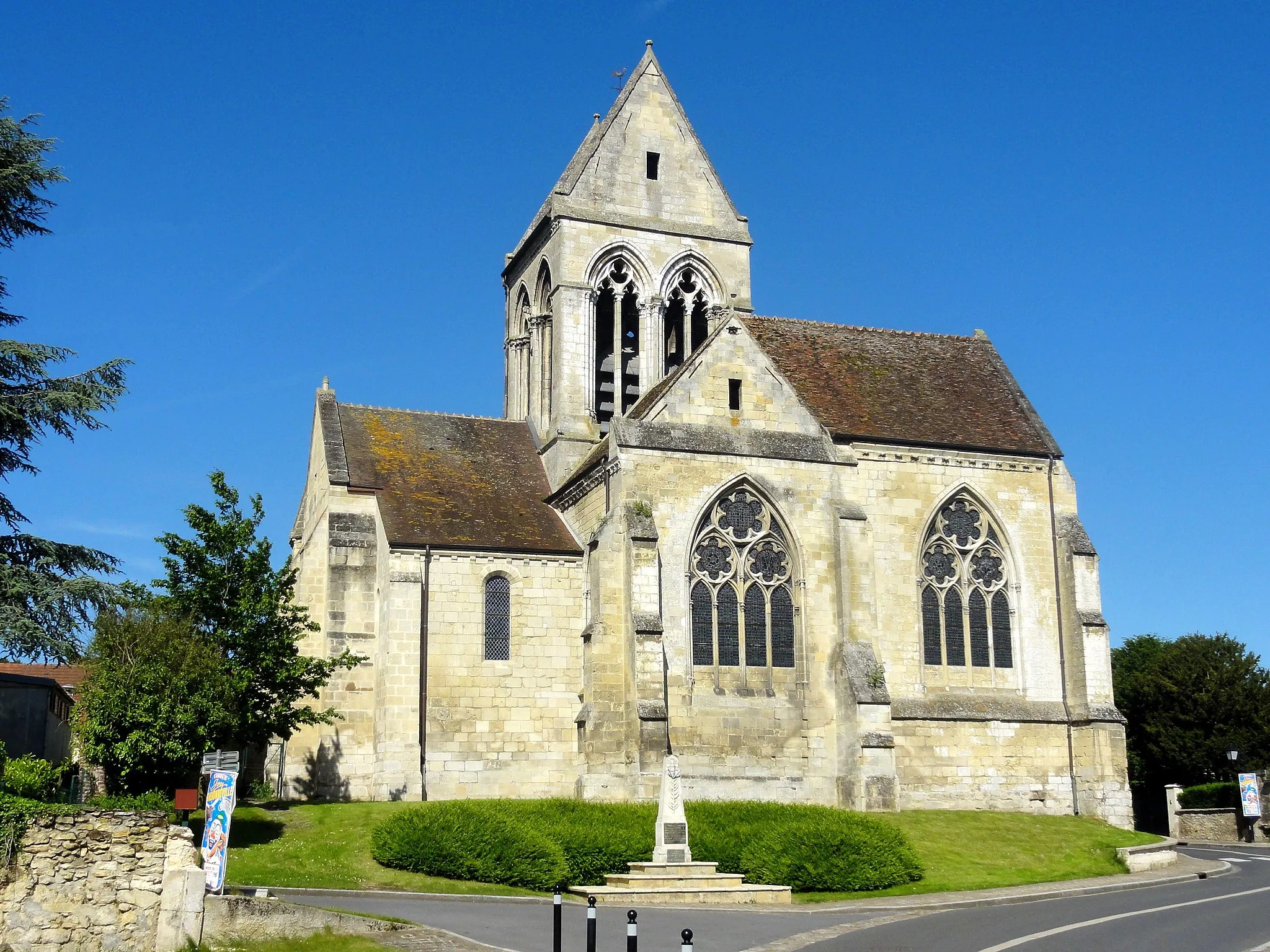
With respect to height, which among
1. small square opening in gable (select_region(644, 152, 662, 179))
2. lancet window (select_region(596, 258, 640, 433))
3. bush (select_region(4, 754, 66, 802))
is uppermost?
small square opening in gable (select_region(644, 152, 662, 179))

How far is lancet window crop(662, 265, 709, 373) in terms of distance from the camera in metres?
39.8

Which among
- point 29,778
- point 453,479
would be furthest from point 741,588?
point 29,778

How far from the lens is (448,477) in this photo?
3519 cm

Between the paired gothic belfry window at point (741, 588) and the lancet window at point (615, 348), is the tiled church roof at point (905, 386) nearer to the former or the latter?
the paired gothic belfry window at point (741, 588)

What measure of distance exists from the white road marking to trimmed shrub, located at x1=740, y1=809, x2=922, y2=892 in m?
4.43

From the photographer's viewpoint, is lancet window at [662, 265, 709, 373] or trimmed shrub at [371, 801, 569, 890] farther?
lancet window at [662, 265, 709, 373]

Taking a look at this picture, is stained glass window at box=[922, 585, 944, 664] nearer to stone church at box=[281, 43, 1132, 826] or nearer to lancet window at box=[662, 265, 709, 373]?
stone church at box=[281, 43, 1132, 826]

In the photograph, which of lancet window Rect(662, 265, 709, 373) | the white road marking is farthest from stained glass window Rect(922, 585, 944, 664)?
lancet window Rect(662, 265, 709, 373)

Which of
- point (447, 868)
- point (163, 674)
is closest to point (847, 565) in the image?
point (447, 868)

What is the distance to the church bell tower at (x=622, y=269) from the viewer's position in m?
38.3

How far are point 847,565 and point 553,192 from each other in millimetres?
15060

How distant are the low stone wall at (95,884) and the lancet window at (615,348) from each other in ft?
74.1

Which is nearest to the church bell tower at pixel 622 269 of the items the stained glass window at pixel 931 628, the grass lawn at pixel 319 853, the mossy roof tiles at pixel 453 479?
the mossy roof tiles at pixel 453 479

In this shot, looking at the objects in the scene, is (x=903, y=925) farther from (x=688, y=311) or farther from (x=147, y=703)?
(x=688, y=311)
